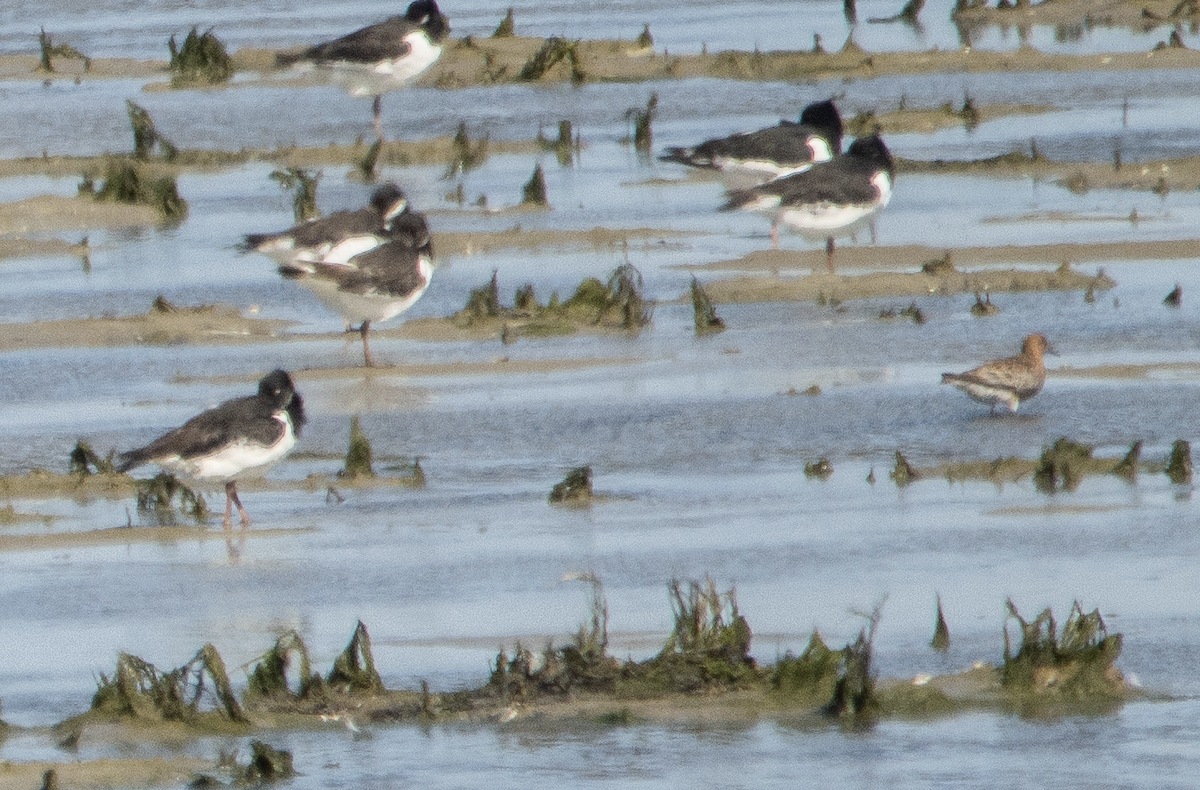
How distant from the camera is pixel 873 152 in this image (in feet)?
57.7

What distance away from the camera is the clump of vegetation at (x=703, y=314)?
49.3 ft

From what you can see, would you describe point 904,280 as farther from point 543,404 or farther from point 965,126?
point 965,126

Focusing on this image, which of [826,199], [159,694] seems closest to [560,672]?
[159,694]

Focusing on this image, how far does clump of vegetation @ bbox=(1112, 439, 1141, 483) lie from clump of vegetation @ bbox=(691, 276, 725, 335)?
171 inches

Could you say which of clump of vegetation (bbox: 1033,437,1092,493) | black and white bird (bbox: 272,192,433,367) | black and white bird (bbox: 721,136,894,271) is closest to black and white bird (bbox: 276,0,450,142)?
black and white bird (bbox: 721,136,894,271)

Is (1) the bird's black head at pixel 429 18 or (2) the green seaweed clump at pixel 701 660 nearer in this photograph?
(2) the green seaweed clump at pixel 701 660

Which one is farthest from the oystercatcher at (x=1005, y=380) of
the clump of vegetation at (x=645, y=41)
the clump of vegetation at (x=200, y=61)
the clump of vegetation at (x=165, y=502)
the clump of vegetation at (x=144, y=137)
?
the clump of vegetation at (x=200, y=61)

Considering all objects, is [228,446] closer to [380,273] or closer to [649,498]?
[649,498]

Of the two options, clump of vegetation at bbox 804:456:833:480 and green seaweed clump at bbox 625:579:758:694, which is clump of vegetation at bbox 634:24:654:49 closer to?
clump of vegetation at bbox 804:456:833:480

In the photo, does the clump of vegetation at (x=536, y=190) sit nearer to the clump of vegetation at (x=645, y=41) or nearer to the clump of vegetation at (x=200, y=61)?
the clump of vegetation at (x=645, y=41)

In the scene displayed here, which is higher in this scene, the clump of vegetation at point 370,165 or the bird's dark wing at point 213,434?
the clump of vegetation at point 370,165

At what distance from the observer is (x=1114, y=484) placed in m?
10.9

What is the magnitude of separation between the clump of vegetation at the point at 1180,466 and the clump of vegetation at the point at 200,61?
1922 cm

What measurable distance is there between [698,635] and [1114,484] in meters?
3.35
